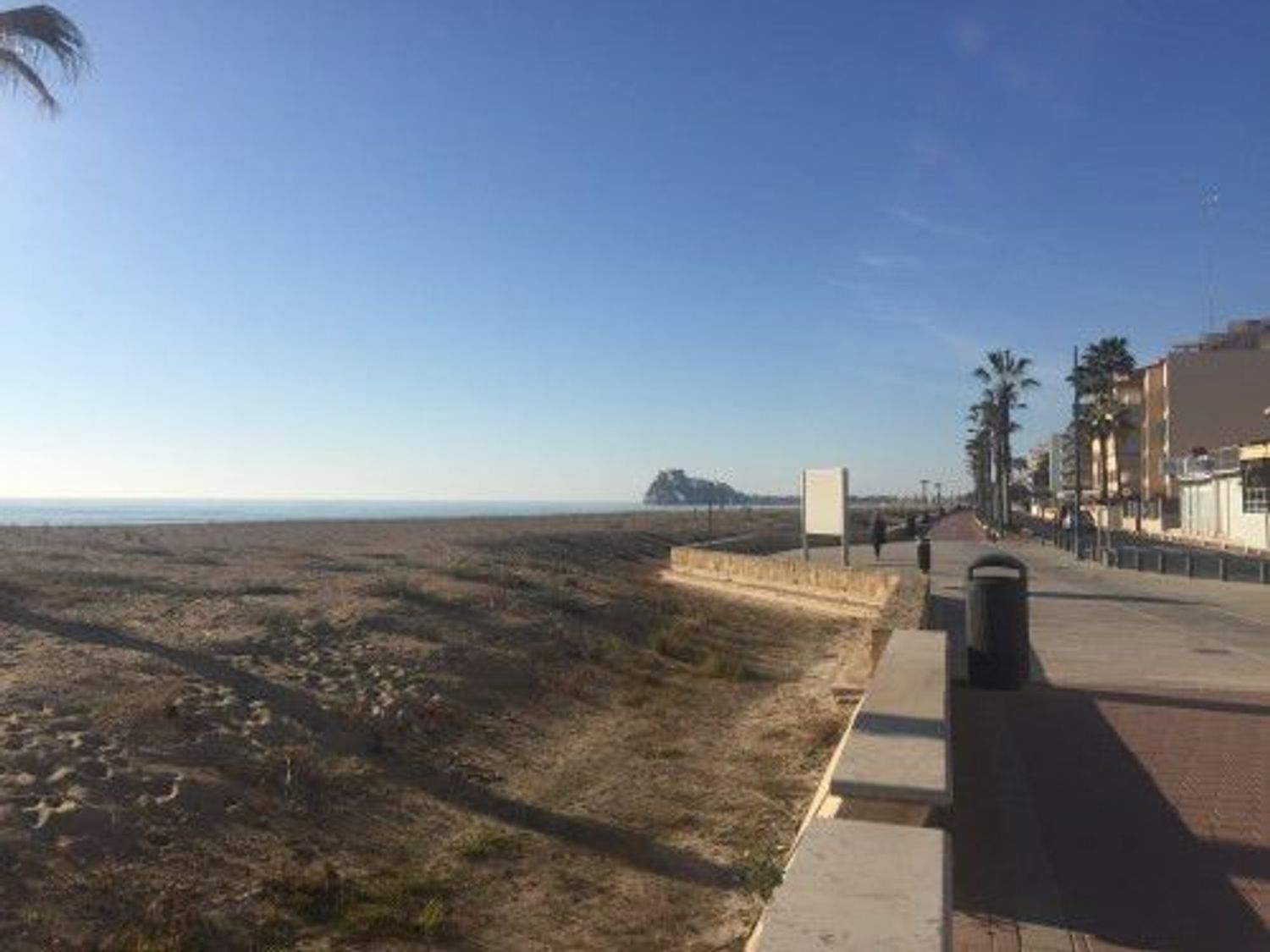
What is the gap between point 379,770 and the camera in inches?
475

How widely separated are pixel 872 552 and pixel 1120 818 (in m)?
35.6

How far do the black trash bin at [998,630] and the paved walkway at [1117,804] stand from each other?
0.57 feet

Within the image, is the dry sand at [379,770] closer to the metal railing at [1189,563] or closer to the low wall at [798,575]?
the low wall at [798,575]

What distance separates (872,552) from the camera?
4194 cm

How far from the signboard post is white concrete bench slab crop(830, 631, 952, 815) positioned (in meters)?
17.6

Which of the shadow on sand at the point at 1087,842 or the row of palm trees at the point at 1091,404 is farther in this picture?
the row of palm trees at the point at 1091,404

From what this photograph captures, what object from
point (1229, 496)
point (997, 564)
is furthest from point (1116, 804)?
point (1229, 496)

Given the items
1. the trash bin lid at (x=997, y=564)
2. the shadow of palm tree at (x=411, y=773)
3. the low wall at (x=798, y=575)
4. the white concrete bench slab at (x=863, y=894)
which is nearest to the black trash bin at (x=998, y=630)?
the trash bin lid at (x=997, y=564)

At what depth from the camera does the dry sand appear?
841cm

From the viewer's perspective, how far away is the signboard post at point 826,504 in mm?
26812

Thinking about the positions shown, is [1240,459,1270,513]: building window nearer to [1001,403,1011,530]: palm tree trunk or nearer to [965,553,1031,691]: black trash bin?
[1001,403,1011,530]: palm tree trunk

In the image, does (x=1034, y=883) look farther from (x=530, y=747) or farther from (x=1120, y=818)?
(x=530, y=747)

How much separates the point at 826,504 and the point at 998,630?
17343 mm

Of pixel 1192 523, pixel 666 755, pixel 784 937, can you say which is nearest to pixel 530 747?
pixel 666 755
